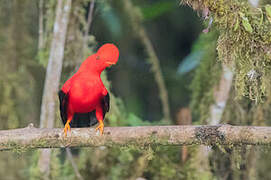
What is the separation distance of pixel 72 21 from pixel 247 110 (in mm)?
1804

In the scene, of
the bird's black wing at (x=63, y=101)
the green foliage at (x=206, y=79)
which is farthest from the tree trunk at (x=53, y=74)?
the green foliage at (x=206, y=79)

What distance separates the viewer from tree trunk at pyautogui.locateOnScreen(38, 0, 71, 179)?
347cm

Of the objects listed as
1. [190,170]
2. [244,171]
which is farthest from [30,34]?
[244,171]

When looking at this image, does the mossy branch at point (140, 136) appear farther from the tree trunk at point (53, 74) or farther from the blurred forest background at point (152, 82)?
the tree trunk at point (53, 74)

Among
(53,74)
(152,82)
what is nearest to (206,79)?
(53,74)

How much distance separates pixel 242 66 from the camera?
2.56 metres

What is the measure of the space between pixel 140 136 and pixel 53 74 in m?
1.38

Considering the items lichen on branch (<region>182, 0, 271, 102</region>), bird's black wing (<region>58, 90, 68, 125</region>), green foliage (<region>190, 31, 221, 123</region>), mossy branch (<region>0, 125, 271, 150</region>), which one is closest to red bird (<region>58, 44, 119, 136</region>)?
bird's black wing (<region>58, 90, 68, 125</region>)

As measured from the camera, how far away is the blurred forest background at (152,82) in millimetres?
2441

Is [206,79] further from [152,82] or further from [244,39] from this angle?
[152,82]

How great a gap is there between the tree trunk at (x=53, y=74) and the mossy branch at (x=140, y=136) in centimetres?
99

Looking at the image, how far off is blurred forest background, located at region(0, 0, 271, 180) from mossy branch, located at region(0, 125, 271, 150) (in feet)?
0.42

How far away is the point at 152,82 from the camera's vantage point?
607 cm

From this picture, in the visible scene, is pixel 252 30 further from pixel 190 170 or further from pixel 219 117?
pixel 190 170
